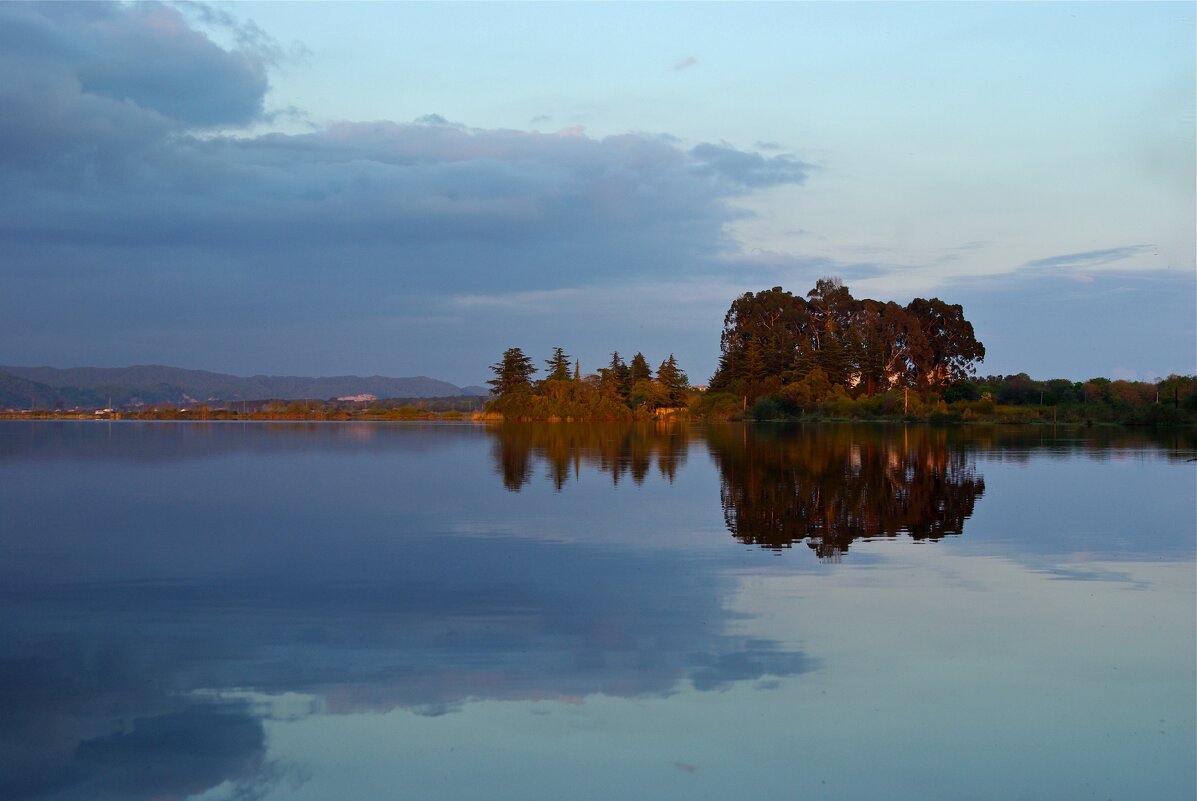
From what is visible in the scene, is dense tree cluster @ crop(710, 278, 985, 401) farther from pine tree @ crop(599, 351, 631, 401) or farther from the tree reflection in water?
the tree reflection in water

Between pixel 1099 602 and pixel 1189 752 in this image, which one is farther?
pixel 1099 602

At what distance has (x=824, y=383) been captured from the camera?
8125 cm

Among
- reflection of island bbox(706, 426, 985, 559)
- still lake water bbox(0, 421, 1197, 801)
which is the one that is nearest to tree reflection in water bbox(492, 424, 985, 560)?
reflection of island bbox(706, 426, 985, 559)

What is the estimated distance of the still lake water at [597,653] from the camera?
5.18 metres

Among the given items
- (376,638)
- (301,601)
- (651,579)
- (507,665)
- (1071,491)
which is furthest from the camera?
(1071,491)

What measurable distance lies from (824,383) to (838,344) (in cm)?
544

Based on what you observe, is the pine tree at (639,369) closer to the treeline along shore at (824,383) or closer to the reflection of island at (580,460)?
the treeline along shore at (824,383)

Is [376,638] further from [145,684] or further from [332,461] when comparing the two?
[332,461]

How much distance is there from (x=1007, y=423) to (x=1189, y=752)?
75.5 m

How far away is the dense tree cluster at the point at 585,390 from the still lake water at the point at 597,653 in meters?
71.1

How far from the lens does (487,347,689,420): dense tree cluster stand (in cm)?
8738

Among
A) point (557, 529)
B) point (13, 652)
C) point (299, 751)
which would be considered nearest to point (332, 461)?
point (557, 529)

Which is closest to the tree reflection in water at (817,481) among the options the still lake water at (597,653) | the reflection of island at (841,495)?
the reflection of island at (841,495)

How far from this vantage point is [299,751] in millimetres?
5340
